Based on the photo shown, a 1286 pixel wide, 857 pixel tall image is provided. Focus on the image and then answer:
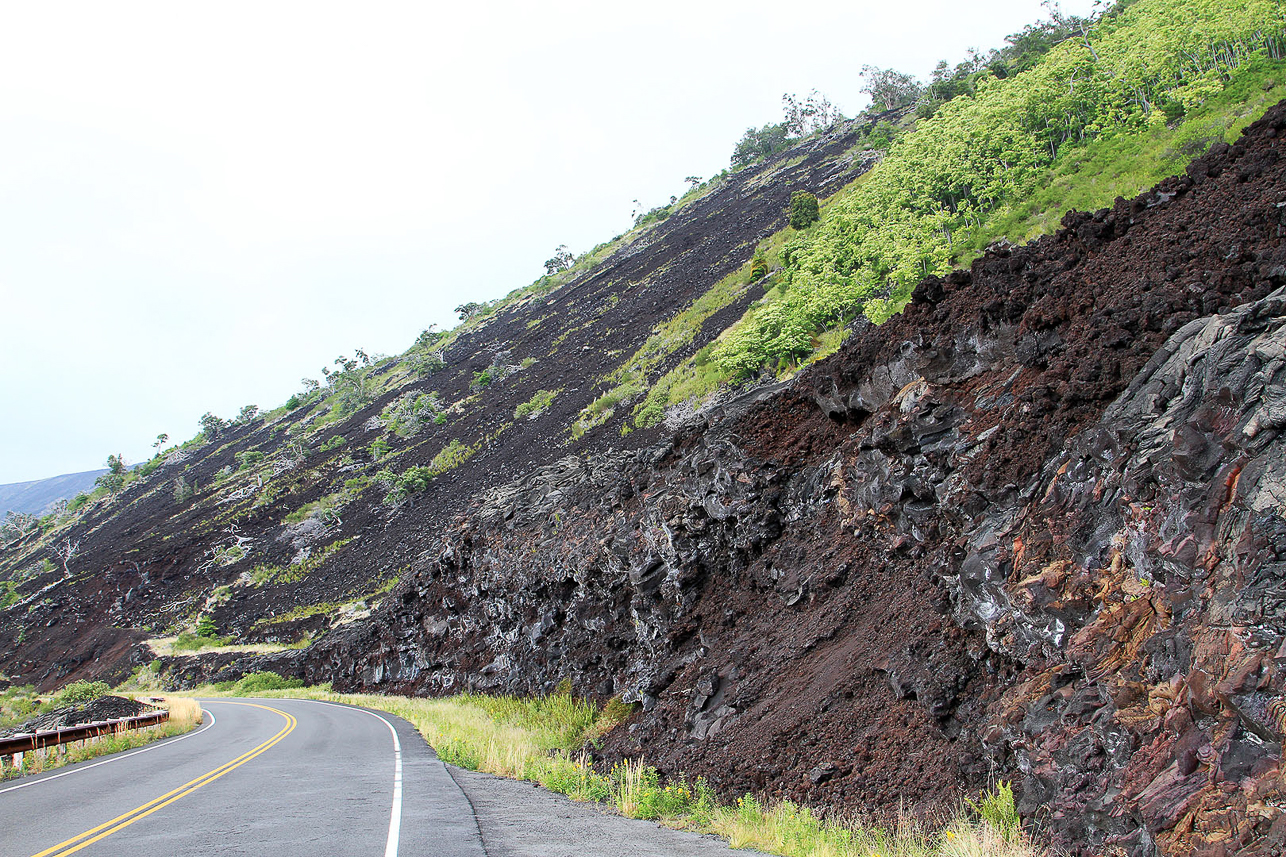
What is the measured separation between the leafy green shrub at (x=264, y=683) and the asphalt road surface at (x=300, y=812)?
1249 inches

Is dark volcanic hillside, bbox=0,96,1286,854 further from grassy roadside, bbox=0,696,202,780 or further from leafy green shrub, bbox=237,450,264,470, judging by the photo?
leafy green shrub, bbox=237,450,264,470

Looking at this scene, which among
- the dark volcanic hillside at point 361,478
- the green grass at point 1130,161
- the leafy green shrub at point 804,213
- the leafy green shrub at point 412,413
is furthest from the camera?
the leafy green shrub at point 412,413

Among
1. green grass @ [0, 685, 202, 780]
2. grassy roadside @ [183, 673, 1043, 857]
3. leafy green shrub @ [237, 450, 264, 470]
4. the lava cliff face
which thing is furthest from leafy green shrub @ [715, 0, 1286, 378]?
leafy green shrub @ [237, 450, 264, 470]

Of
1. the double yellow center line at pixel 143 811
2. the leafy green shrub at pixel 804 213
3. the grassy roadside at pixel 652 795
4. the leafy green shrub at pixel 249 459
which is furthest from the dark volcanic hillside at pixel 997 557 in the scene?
the leafy green shrub at pixel 249 459

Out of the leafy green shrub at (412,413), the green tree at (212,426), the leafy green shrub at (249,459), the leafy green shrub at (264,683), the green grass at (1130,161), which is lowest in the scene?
the leafy green shrub at (264,683)

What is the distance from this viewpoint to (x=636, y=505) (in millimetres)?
18438

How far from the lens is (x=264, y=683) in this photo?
43.8m

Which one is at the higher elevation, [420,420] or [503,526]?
[420,420]

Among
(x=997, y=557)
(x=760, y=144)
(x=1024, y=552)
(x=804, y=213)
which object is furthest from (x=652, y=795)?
(x=760, y=144)

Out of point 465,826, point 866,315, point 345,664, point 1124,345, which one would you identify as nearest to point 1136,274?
point 1124,345

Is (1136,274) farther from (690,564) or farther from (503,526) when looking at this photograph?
(503,526)

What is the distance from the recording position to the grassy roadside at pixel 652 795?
605 centimetres

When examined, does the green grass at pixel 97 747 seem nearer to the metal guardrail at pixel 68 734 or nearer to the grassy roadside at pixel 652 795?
the metal guardrail at pixel 68 734

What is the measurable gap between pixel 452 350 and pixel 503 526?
8612 cm
